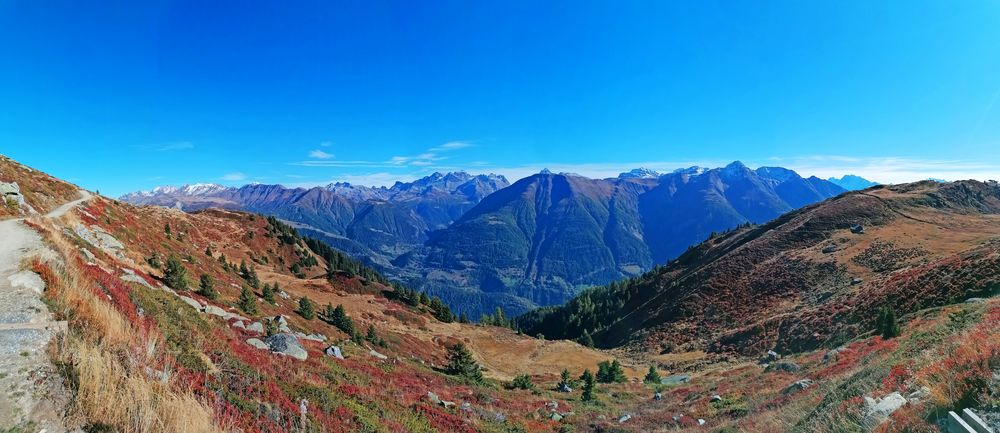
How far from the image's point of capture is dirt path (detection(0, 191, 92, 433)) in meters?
5.43

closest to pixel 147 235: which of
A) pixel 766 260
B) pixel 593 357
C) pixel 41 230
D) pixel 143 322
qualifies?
pixel 41 230

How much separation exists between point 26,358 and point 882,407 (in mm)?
16261

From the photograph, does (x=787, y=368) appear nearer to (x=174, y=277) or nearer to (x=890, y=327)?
(x=890, y=327)

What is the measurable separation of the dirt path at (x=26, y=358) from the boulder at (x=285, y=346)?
9.28 meters

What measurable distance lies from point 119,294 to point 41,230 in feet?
46.4

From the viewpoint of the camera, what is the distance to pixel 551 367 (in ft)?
177

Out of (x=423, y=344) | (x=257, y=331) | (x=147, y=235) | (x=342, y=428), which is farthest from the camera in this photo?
(x=423, y=344)

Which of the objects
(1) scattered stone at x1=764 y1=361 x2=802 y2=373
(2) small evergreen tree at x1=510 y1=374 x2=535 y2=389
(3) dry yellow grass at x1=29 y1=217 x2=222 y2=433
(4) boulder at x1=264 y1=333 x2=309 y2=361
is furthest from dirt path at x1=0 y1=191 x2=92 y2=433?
(1) scattered stone at x1=764 y1=361 x2=802 y2=373

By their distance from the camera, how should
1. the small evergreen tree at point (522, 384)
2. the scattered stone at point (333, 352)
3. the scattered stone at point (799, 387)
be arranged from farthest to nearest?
the small evergreen tree at point (522, 384) < the scattered stone at point (333, 352) < the scattered stone at point (799, 387)

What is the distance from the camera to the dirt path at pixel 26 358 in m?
5.43

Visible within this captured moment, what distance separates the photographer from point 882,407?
8836 mm

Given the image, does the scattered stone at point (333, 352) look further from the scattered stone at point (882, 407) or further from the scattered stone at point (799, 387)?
the scattered stone at point (799, 387)

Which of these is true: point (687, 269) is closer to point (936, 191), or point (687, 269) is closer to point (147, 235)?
point (936, 191)

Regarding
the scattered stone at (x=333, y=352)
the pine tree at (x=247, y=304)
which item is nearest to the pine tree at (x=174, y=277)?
the pine tree at (x=247, y=304)
